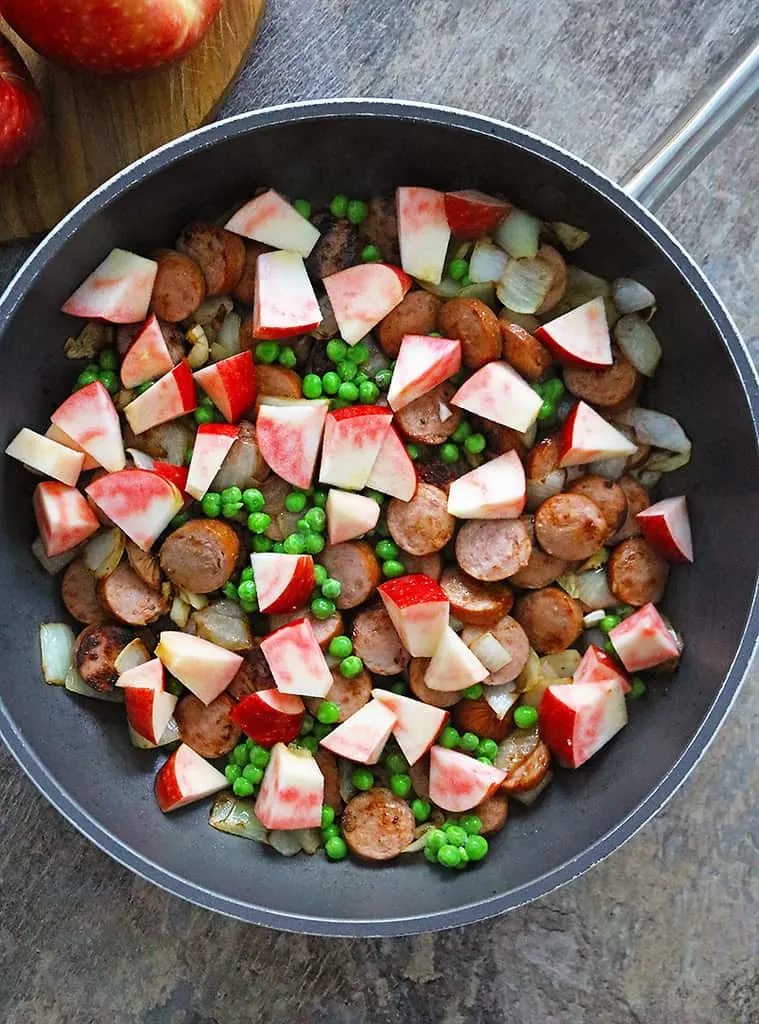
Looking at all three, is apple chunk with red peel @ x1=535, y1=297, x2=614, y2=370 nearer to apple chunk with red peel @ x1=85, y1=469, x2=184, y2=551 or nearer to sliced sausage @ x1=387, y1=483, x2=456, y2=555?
sliced sausage @ x1=387, y1=483, x2=456, y2=555

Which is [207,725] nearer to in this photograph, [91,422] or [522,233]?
[91,422]

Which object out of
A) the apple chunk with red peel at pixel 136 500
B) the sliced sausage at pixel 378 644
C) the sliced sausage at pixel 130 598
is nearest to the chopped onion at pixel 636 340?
the sliced sausage at pixel 378 644

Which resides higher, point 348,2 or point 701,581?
point 348,2

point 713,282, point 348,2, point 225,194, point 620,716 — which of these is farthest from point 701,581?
point 348,2

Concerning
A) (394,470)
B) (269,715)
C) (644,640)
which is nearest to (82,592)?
(269,715)

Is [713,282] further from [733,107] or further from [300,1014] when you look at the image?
[300,1014]

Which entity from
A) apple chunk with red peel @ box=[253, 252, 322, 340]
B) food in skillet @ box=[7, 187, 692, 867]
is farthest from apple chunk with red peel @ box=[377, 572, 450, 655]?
apple chunk with red peel @ box=[253, 252, 322, 340]

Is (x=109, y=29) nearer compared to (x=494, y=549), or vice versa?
(x=109, y=29)

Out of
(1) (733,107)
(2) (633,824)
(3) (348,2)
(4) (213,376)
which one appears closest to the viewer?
(1) (733,107)
